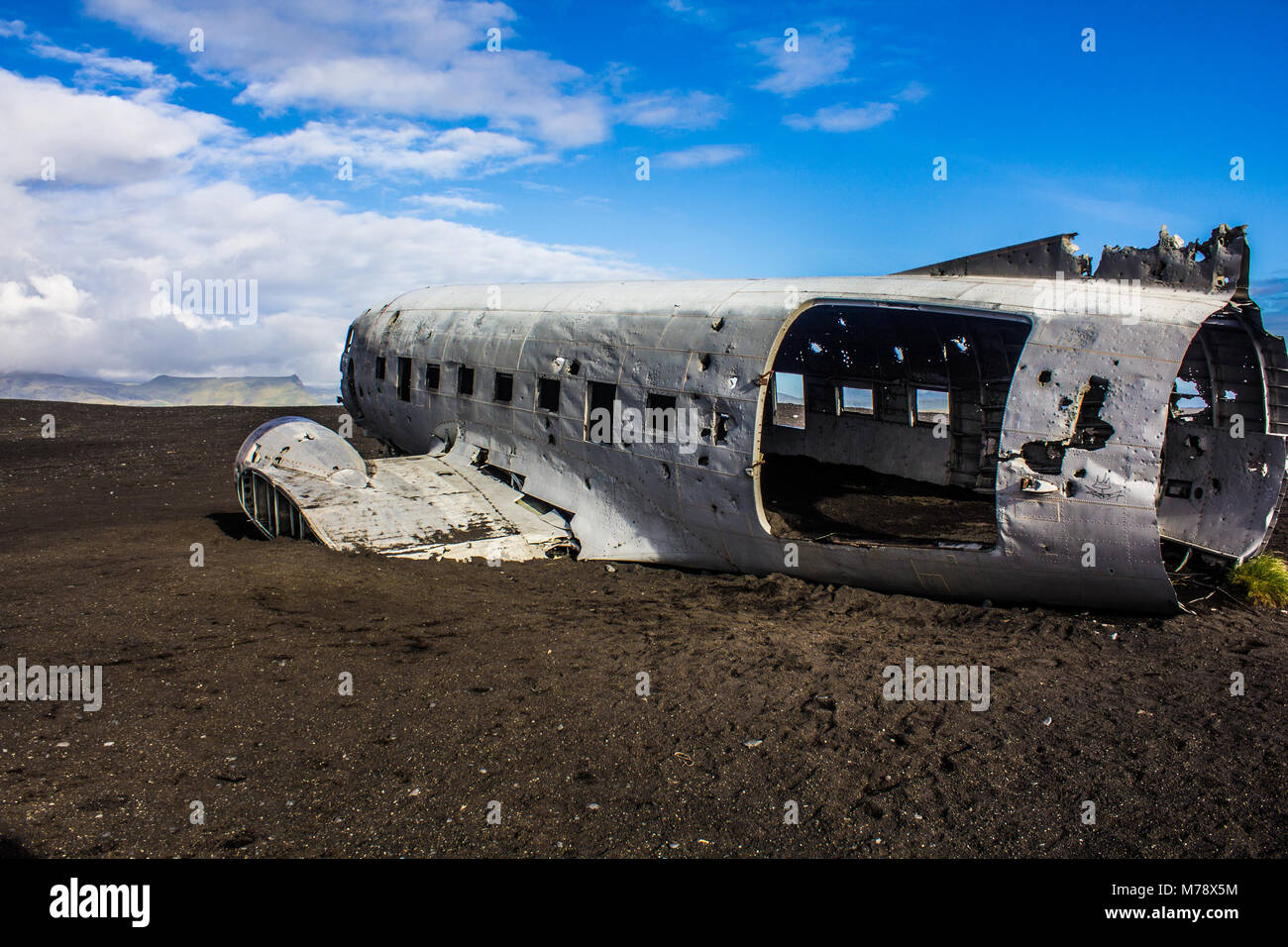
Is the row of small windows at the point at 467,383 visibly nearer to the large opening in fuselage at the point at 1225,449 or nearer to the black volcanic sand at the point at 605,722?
the black volcanic sand at the point at 605,722

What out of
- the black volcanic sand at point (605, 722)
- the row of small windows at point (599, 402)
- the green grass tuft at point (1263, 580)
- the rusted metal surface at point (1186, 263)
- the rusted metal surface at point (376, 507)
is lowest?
the black volcanic sand at point (605, 722)

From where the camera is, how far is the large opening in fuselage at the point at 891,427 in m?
14.2

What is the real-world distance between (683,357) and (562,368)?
2481mm

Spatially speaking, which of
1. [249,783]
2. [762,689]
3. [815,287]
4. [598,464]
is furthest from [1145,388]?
[249,783]

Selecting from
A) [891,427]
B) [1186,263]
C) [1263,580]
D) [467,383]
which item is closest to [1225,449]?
[1263,580]

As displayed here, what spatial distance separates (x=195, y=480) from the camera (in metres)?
22.1

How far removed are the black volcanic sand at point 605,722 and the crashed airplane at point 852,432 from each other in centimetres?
88

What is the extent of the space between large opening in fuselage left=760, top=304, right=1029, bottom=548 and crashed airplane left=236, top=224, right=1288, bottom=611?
64 millimetres

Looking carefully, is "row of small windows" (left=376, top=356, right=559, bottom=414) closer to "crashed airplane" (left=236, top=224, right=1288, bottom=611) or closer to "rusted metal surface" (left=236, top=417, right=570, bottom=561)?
"crashed airplane" (left=236, top=224, right=1288, bottom=611)

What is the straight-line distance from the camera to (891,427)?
1711cm

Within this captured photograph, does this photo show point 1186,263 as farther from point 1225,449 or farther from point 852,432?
point 852,432

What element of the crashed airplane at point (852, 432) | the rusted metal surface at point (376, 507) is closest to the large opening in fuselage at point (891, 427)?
the crashed airplane at point (852, 432)

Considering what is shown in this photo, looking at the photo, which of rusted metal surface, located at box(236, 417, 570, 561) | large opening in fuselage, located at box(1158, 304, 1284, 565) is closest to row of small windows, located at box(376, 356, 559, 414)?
rusted metal surface, located at box(236, 417, 570, 561)

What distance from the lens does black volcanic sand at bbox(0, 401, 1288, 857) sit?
5.66 m
